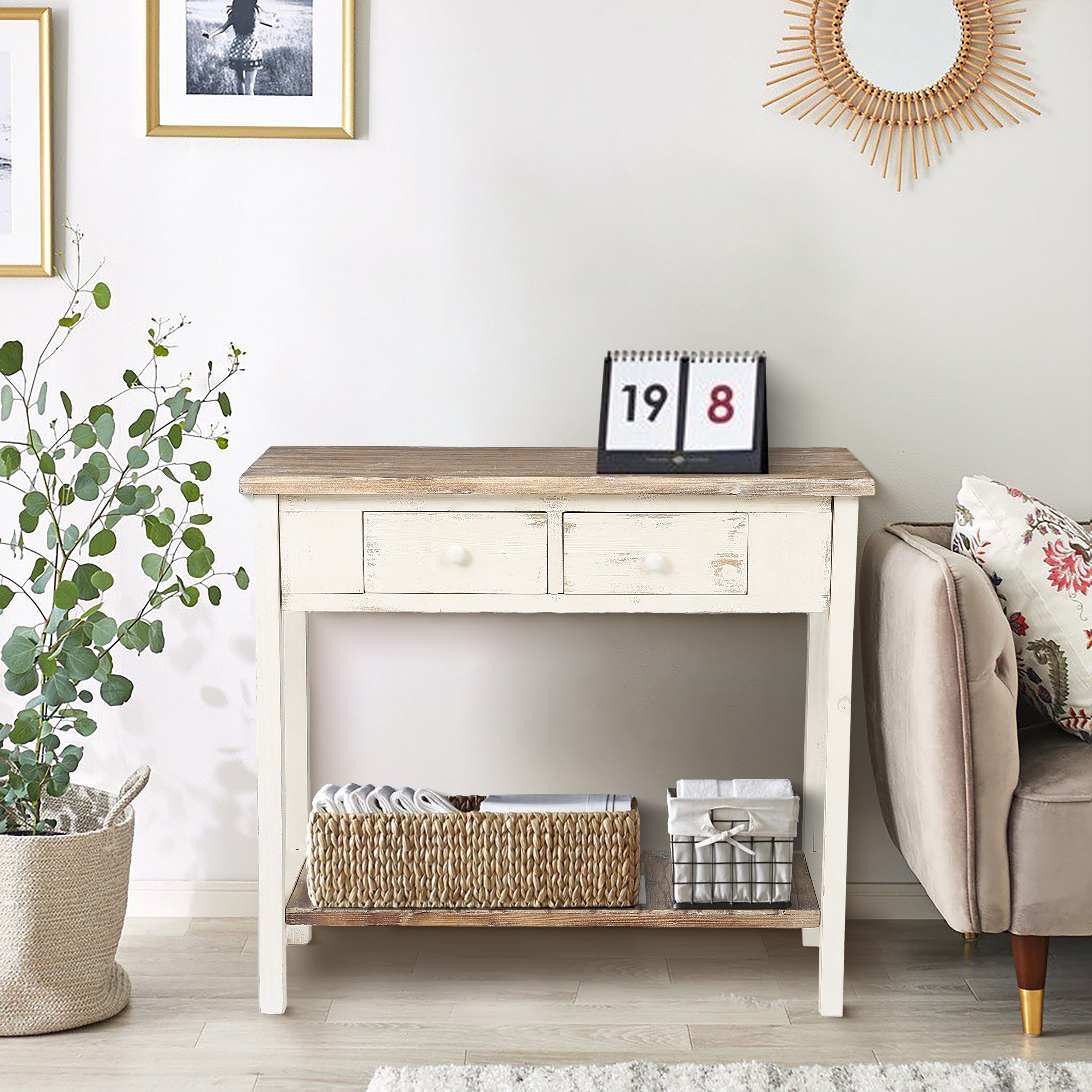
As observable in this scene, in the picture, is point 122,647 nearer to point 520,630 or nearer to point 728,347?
point 520,630

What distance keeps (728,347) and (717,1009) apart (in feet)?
3.70

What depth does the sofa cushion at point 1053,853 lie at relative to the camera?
74.6 inches

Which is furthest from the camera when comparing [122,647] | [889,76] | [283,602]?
[122,647]

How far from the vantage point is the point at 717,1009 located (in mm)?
2117

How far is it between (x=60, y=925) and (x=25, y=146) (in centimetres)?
132

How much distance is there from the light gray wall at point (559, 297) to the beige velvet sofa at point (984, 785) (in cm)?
52

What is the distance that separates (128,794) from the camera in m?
2.10

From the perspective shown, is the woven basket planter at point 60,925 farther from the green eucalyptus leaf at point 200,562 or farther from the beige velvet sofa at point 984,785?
the beige velvet sofa at point 984,785

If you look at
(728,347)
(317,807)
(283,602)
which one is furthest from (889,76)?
(317,807)

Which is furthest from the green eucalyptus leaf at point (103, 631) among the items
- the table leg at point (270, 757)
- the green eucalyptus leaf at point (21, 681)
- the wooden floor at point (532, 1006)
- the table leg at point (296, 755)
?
the wooden floor at point (532, 1006)

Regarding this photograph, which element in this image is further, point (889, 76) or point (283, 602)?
point (889, 76)

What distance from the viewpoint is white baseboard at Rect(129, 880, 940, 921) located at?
2490 mm

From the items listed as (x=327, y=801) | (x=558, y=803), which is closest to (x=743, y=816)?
(x=558, y=803)

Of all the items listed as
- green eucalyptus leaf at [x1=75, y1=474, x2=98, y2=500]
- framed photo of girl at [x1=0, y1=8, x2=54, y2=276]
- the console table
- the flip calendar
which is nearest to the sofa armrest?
the console table
